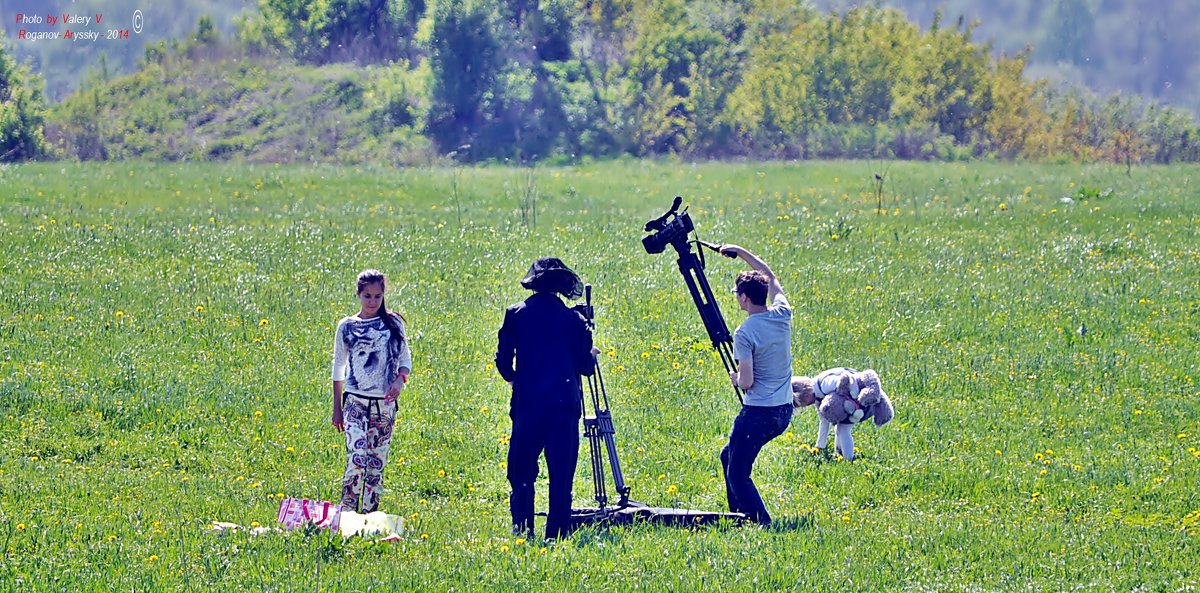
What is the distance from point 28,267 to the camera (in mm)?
16406

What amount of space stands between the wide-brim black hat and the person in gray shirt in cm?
88

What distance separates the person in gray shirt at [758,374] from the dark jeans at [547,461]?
0.95m

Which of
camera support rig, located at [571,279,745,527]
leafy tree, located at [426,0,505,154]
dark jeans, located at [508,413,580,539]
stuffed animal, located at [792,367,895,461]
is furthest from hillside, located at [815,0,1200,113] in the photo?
dark jeans, located at [508,413,580,539]

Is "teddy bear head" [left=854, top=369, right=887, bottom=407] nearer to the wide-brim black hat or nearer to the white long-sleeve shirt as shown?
the wide-brim black hat

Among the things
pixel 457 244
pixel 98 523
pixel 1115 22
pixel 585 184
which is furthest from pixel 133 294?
pixel 1115 22

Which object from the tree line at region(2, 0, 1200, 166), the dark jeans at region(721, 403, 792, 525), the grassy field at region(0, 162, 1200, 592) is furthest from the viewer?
the tree line at region(2, 0, 1200, 166)

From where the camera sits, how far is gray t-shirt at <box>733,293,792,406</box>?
25.0 feet

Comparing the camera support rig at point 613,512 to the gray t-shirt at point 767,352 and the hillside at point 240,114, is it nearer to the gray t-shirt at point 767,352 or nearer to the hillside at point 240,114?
the gray t-shirt at point 767,352

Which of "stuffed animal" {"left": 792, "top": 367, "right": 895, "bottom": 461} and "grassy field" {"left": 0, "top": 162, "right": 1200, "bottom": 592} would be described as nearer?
"grassy field" {"left": 0, "top": 162, "right": 1200, "bottom": 592}

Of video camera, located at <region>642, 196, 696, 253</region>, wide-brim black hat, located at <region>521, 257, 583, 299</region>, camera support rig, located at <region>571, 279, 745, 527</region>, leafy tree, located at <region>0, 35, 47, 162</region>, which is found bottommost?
camera support rig, located at <region>571, 279, 745, 527</region>

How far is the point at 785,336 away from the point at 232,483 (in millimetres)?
4129

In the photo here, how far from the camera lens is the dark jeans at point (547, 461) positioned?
7.57m

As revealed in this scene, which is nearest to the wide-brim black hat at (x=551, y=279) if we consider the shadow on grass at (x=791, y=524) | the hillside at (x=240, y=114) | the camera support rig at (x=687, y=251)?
the camera support rig at (x=687, y=251)

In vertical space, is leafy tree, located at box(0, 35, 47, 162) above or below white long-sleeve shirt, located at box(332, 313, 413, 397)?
above
